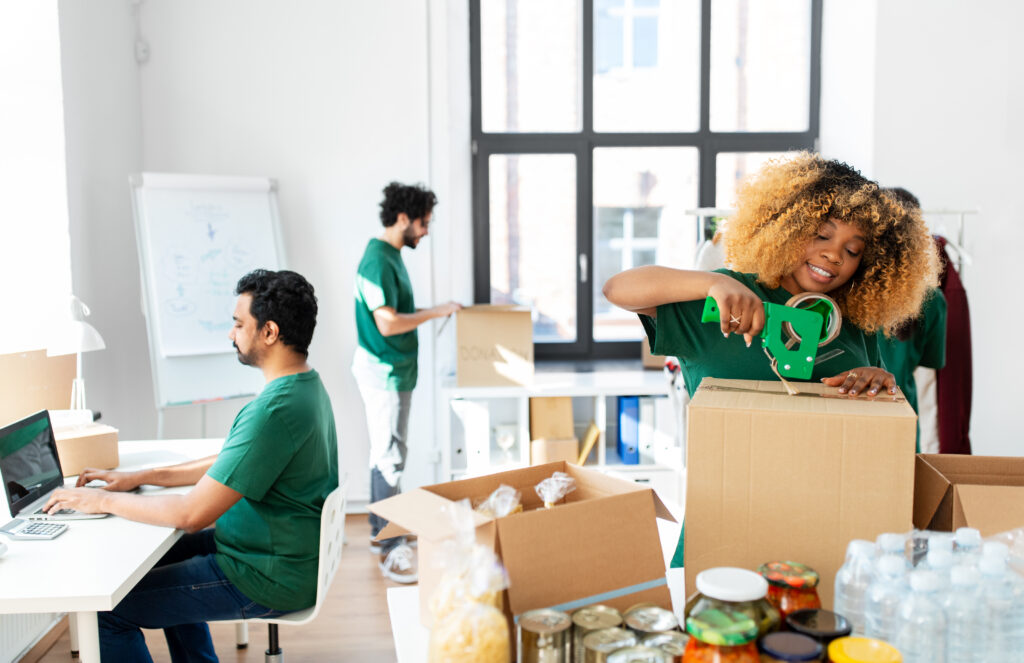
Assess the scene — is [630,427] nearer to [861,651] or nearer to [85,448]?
[85,448]

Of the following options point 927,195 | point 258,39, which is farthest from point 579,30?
point 927,195

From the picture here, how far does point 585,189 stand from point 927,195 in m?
1.54

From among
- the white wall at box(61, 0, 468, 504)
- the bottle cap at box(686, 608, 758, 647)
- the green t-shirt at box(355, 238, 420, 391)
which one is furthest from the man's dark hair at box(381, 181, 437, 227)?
the bottle cap at box(686, 608, 758, 647)

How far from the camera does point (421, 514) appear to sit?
3.50 feet

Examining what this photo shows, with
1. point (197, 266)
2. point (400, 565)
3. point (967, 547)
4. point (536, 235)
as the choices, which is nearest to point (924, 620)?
point (967, 547)

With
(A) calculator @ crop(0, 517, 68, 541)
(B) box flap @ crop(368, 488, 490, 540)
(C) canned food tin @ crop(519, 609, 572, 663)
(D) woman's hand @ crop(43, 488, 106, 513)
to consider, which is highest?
(B) box flap @ crop(368, 488, 490, 540)

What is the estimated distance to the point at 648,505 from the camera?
1104mm

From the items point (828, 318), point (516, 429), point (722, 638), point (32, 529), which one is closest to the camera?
point (722, 638)

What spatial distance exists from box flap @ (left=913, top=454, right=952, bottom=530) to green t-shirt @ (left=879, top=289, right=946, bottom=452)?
947mm

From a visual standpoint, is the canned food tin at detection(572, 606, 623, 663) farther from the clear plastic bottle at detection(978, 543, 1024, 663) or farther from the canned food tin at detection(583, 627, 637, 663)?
the clear plastic bottle at detection(978, 543, 1024, 663)

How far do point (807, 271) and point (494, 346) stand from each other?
220 centimetres

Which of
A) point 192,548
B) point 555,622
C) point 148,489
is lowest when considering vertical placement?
point 192,548

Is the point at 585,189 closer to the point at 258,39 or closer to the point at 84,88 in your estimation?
the point at 258,39

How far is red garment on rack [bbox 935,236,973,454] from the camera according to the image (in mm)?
2719
